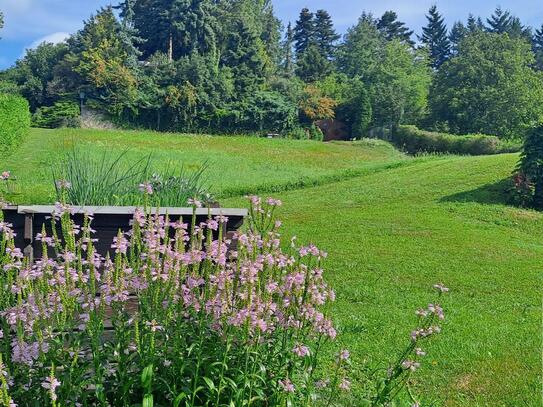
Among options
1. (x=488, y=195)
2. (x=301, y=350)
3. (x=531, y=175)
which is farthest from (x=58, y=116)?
(x=301, y=350)

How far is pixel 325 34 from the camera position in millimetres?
68812

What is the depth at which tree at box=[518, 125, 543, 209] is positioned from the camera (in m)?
11.4

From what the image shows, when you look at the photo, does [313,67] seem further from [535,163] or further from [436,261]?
[436,261]

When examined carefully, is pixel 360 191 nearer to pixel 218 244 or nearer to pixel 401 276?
pixel 401 276

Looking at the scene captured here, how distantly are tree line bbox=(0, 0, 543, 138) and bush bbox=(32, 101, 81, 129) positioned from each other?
0.47ft

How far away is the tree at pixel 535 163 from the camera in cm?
1144

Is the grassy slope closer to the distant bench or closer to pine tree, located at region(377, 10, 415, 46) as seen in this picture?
the distant bench

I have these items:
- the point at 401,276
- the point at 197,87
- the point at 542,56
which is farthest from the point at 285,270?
the point at 542,56

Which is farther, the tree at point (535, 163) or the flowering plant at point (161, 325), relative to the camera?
the tree at point (535, 163)

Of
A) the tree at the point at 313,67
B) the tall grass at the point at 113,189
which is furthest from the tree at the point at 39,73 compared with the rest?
the tall grass at the point at 113,189

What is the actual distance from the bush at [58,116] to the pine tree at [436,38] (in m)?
52.2

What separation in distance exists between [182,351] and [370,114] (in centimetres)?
4319

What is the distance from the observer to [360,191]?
46.9 feet

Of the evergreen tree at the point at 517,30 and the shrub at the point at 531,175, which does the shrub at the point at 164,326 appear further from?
the evergreen tree at the point at 517,30
